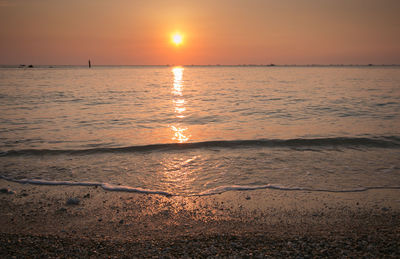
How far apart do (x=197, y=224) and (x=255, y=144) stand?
6303 mm

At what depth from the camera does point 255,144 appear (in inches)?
411

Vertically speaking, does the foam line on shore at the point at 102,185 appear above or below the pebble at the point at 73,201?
below

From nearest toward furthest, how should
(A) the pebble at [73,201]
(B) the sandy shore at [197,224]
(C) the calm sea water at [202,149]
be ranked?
(B) the sandy shore at [197,224] < (A) the pebble at [73,201] < (C) the calm sea water at [202,149]

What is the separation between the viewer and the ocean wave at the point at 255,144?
946 centimetres

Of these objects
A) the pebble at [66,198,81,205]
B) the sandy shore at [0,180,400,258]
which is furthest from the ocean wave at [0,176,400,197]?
the pebble at [66,198,81,205]

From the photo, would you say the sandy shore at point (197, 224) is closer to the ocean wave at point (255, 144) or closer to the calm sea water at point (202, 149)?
the calm sea water at point (202, 149)

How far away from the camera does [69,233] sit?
4363mm

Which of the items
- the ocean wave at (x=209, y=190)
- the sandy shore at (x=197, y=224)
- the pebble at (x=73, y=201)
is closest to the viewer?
the sandy shore at (x=197, y=224)

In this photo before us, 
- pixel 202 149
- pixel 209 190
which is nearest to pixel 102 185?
pixel 209 190

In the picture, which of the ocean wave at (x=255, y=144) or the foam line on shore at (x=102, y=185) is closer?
the foam line on shore at (x=102, y=185)

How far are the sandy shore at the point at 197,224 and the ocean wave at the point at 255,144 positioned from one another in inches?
126

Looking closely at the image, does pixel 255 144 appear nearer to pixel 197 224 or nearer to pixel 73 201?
pixel 197 224

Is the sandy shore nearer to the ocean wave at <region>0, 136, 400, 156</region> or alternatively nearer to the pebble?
the pebble

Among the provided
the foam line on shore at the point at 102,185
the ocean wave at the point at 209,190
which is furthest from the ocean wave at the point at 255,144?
the ocean wave at the point at 209,190
